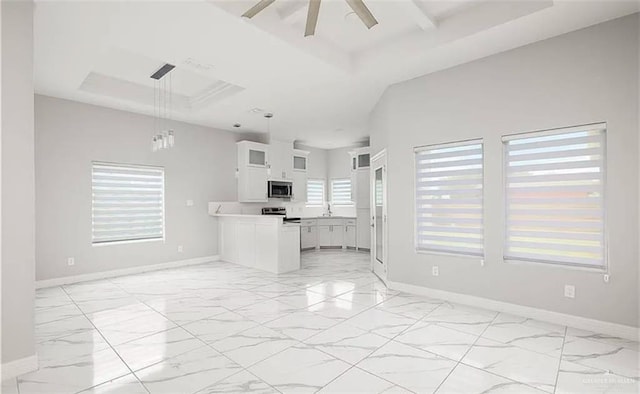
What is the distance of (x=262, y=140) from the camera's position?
7918mm

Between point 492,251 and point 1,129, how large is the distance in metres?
4.74

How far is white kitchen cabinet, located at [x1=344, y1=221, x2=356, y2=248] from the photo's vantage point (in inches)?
346

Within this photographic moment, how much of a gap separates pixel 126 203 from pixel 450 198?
18.1 ft

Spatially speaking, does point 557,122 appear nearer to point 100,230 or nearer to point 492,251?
point 492,251

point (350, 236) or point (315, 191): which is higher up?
→ point (315, 191)

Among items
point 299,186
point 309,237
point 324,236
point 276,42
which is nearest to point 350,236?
point 324,236

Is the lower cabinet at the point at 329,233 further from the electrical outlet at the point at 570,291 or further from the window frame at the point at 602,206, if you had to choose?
the electrical outlet at the point at 570,291

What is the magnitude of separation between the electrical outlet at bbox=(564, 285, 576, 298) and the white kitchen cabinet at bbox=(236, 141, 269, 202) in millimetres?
5680

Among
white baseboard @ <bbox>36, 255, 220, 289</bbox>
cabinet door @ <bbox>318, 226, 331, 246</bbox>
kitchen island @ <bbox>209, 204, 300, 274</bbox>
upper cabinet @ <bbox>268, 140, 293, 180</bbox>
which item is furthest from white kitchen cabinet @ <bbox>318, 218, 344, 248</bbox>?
white baseboard @ <bbox>36, 255, 220, 289</bbox>

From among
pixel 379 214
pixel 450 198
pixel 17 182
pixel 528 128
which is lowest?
pixel 379 214

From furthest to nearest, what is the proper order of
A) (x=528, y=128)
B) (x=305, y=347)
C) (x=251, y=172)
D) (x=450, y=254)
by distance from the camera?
1. (x=251, y=172)
2. (x=450, y=254)
3. (x=528, y=128)
4. (x=305, y=347)

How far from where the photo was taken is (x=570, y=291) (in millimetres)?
3258

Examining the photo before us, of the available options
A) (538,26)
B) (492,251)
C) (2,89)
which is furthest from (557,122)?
(2,89)

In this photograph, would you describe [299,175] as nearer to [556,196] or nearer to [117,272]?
[117,272]
